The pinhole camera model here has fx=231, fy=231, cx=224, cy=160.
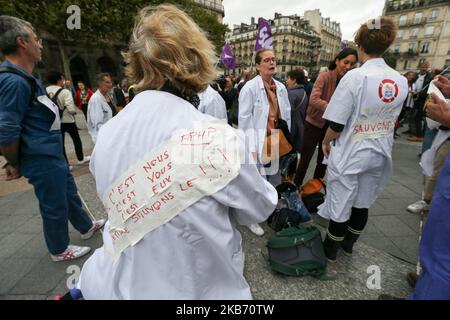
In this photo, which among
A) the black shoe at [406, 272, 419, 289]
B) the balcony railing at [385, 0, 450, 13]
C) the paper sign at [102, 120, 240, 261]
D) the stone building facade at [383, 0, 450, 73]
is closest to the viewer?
the paper sign at [102, 120, 240, 261]

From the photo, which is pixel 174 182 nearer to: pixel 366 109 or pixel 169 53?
pixel 169 53

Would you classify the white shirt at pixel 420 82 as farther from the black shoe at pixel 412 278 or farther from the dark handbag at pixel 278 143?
the black shoe at pixel 412 278

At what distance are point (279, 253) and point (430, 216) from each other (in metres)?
1.28

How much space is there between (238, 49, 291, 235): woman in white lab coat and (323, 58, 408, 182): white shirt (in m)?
0.94

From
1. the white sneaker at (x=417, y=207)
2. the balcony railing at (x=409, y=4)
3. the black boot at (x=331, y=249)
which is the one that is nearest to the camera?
the black boot at (x=331, y=249)

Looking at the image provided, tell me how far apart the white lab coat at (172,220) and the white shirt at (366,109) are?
4.39 ft

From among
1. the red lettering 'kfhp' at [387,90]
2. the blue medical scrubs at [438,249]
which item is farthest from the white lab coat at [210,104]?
the blue medical scrubs at [438,249]

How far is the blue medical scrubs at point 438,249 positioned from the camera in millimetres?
1160

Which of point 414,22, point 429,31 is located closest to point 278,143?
point 429,31

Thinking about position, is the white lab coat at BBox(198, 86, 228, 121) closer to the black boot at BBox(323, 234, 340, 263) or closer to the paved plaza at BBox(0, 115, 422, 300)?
the paved plaza at BBox(0, 115, 422, 300)

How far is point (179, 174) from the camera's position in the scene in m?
0.90

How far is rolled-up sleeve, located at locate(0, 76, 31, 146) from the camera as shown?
1.73 metres

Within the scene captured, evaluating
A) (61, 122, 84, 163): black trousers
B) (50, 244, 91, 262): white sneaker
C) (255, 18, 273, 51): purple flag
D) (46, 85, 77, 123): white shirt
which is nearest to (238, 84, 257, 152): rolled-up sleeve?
(50, 244, 91, 262): white sneaker
